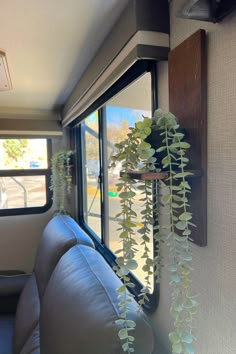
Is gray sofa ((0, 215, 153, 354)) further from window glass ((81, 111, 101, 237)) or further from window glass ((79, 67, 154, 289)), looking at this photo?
window glass ((81, 111, 101, 237))

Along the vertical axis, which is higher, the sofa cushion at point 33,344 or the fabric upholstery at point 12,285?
the sofa cushion at point 33,344

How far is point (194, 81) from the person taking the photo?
710 millimetres

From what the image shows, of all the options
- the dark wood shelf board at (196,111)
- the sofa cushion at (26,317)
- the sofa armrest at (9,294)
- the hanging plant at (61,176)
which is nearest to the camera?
the dark wood shelf board at (196,111)

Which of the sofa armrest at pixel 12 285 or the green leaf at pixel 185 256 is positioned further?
the sofa armrest at pixel 12 285

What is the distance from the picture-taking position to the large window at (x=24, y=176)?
280cm

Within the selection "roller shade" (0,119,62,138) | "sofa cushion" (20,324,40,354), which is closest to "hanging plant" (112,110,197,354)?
"sofa cushion" (20,324,40,354)

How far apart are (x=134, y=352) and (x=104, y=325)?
118 mm

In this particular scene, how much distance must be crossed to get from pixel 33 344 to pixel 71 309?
58 cm

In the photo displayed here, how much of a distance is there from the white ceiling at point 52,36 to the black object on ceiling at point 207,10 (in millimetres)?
444

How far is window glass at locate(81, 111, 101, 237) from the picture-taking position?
2.17 meters

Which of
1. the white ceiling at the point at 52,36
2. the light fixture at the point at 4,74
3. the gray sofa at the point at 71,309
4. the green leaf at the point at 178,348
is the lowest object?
the gray sofa at the point at 71,309

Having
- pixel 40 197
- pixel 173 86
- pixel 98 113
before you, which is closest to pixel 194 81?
pixel 173 86

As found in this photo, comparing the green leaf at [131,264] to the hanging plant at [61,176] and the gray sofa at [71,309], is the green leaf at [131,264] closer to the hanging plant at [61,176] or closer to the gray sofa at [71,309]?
the gray sofa at [71,309]

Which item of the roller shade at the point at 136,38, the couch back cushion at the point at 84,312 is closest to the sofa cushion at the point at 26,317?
the couch back cushion at the point at 84,312
